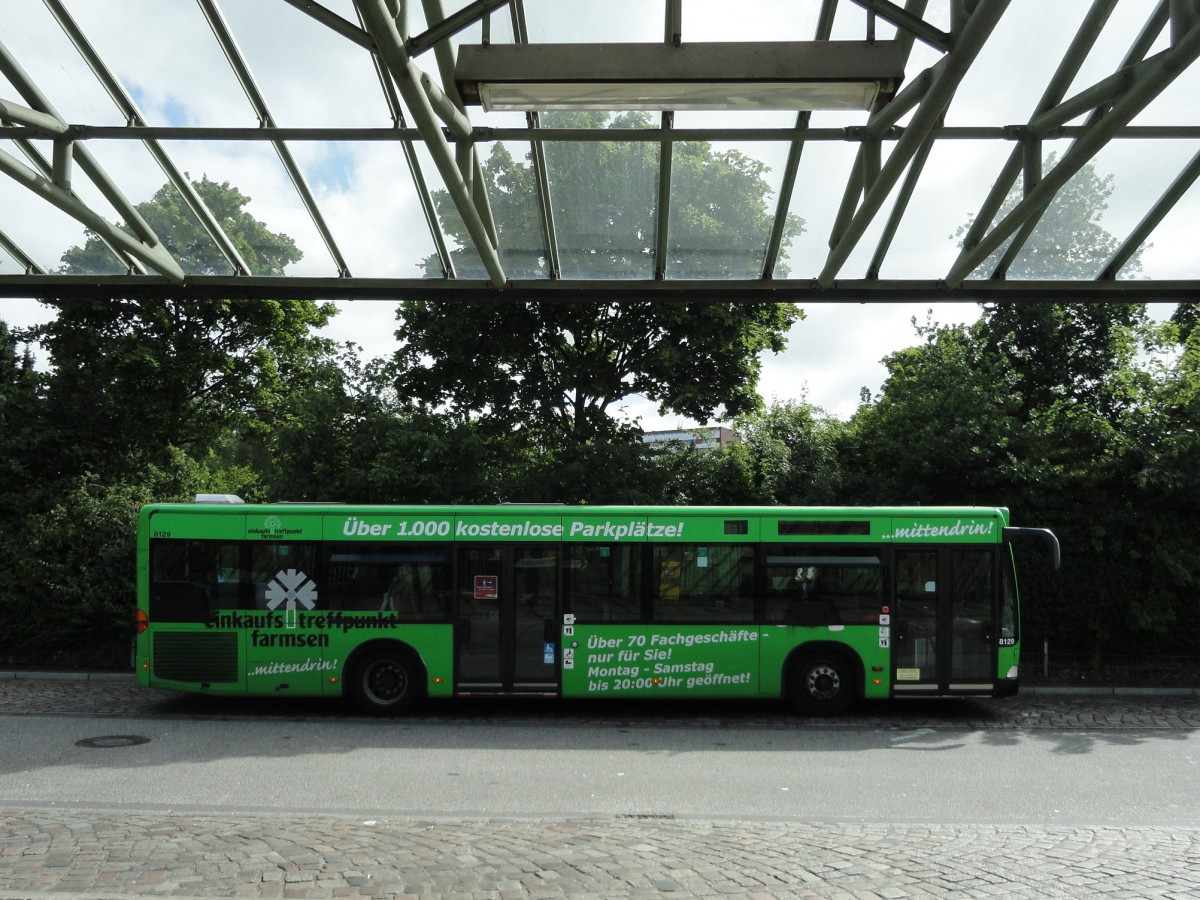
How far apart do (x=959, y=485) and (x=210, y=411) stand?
15.5m

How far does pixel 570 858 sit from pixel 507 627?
20.8ft

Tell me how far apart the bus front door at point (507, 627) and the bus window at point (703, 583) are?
1366 millimetres

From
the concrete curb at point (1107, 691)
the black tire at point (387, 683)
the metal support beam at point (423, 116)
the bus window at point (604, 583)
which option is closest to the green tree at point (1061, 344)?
the concrete curb at point (1107, 691)

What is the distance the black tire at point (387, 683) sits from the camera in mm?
12922

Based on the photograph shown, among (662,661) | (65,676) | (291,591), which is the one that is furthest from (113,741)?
(662,661)

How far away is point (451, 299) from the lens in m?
10.6

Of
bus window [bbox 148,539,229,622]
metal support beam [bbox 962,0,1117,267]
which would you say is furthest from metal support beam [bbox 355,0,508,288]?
bus window [bbox 148,539,229,622]

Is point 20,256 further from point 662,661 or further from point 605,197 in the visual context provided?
point 662,661

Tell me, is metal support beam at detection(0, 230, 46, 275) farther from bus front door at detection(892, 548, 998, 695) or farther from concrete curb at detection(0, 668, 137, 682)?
bus front door at detection(892, 548, 998, 695)

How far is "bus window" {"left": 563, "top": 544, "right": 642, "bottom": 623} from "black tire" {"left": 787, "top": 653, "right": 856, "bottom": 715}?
2230mm

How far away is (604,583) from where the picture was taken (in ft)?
42.2

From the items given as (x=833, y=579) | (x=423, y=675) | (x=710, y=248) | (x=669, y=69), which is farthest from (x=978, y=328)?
(x=669, y=69)

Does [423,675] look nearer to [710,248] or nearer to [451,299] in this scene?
[451,299]

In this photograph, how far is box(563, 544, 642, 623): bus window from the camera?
42.1ft
